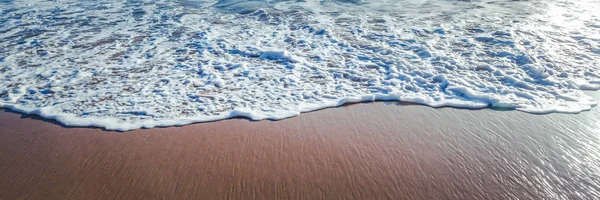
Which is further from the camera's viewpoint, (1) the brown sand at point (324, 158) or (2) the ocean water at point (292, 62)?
(2) the ocean water at point (292, 62)

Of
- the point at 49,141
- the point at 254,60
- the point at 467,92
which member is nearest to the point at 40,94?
the point at 49,141

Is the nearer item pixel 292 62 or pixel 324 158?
pixel 324 158

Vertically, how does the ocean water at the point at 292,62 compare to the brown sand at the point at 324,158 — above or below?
above

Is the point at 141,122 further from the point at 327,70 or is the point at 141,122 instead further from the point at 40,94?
the point at 327,70

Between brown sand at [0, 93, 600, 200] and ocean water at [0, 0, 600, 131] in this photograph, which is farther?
ocean water at [0, 0, 600, 131]

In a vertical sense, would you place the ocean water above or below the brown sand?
above
